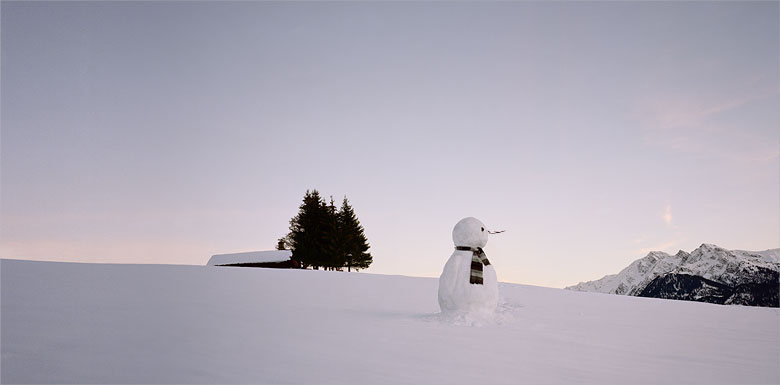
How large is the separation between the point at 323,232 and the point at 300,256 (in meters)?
2.72

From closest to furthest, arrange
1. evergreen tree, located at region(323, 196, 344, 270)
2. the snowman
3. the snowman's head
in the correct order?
the snowman, the snowman's head, evergreen tree, located at region(323, 196, 344, 270)

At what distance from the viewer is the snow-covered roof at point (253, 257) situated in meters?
37.9

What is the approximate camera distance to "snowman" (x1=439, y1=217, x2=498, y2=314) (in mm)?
10945

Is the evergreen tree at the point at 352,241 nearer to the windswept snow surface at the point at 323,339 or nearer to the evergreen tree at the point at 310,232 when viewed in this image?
the evergreen tree at the point at 310,232

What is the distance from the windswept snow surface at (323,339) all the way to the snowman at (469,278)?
0.45 meters

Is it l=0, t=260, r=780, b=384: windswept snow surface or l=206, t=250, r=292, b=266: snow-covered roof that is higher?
l=206, t=250, r=292, b=266: snow-covered roof

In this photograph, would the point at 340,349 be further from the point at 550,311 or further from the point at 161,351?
the point at 550,311

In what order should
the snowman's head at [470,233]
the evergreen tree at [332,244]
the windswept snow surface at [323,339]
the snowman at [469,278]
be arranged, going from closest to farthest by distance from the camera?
the windswept snow surface at [323,339] < the snowman at [469,278] < the snowman's head at [470,233] < the evergreen tree at [332,244]

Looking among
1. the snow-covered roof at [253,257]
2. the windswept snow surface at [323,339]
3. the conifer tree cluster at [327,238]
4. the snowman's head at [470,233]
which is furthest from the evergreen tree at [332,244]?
the snowman's head at [470,233]

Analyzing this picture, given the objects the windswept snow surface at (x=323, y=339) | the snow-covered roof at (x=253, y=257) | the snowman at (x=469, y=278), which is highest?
the snow-covered roof at (x=253, y=257)

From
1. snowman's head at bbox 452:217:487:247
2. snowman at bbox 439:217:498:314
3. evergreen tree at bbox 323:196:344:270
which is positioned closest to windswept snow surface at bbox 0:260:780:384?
snowman at bbox 439:217:498:314

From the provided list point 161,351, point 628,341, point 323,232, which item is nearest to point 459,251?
point 628,341

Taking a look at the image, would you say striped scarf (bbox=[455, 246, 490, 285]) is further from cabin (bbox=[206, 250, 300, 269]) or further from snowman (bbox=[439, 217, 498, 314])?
cabin (bbox=[206, 250, 300, 269])

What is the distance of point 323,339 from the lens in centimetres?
744
